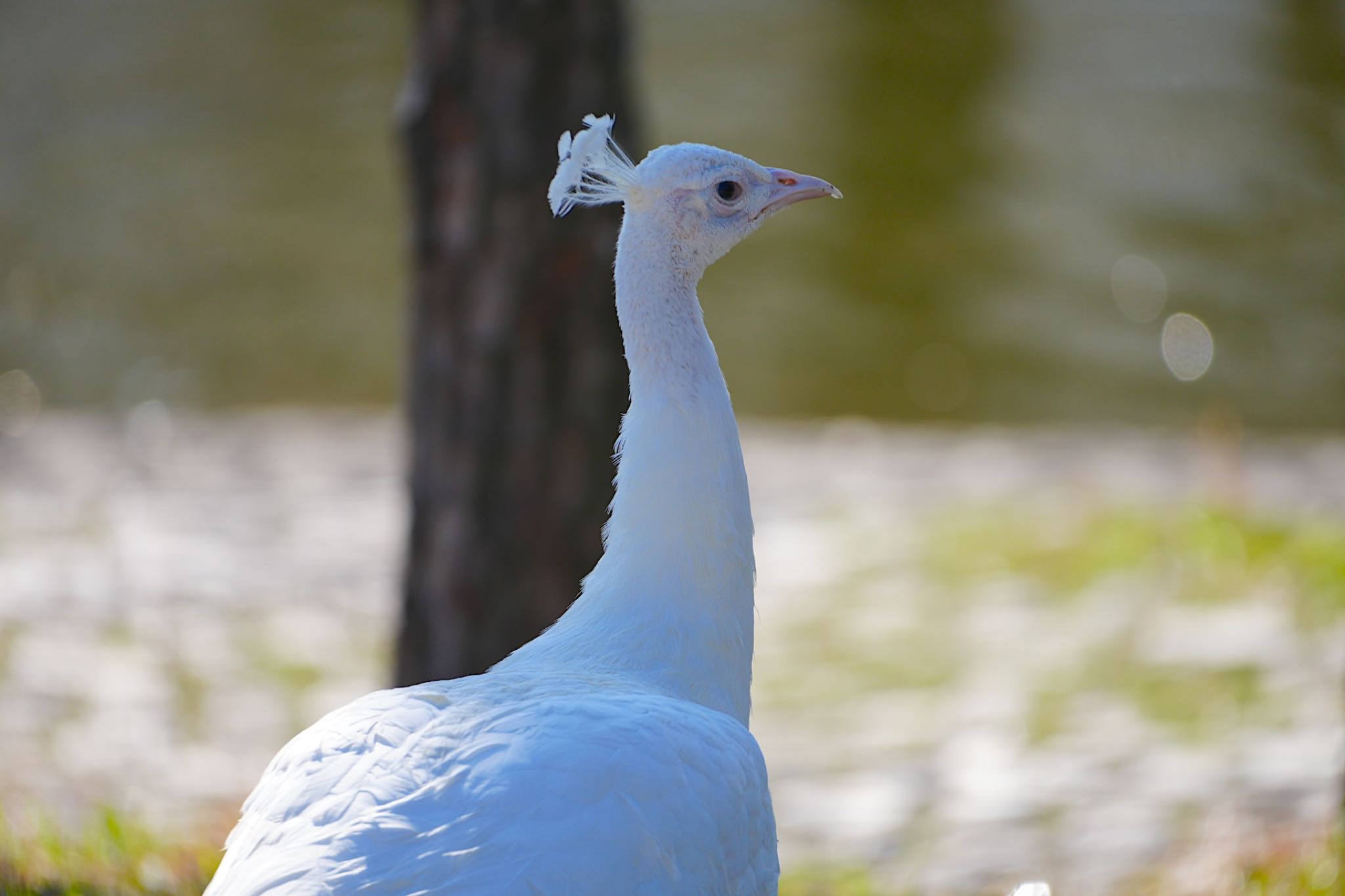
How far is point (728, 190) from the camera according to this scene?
3309 millimetres

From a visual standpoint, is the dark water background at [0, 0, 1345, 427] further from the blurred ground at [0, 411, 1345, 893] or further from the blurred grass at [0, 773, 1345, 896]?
the blurred grass at [0, 773, 1345, 896]

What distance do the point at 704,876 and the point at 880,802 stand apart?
122 inches

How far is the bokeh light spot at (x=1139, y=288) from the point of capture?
→ 14484 millimetres

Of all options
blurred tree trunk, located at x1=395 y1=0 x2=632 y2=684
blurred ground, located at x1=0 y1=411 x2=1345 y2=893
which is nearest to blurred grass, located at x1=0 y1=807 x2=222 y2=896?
blurred ground, located at x1=0 y1=411 x2=1345 y2=893

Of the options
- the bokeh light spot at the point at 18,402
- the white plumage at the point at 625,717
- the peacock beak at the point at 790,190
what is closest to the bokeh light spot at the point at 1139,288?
the bokeh light spot at the point at 18,402

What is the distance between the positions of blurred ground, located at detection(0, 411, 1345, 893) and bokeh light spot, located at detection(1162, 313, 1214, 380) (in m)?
3.45

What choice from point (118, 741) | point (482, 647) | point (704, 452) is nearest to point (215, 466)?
point (118, 741)

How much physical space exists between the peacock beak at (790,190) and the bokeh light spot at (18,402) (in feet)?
26.7

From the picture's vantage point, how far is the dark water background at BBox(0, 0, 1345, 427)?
43.2ft

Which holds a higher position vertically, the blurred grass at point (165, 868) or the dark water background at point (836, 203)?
the dark water background at point (836, 203)

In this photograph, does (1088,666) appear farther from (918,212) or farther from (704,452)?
(918,212)

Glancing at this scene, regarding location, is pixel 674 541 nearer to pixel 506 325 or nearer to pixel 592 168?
pixel 592 168

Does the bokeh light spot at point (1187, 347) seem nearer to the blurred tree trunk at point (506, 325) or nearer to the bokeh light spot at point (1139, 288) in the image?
the bokeh light spot at point (1139, 288)

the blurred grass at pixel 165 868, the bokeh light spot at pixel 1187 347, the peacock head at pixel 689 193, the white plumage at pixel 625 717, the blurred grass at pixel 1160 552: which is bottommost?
the blurred grass at pixel 165 868
